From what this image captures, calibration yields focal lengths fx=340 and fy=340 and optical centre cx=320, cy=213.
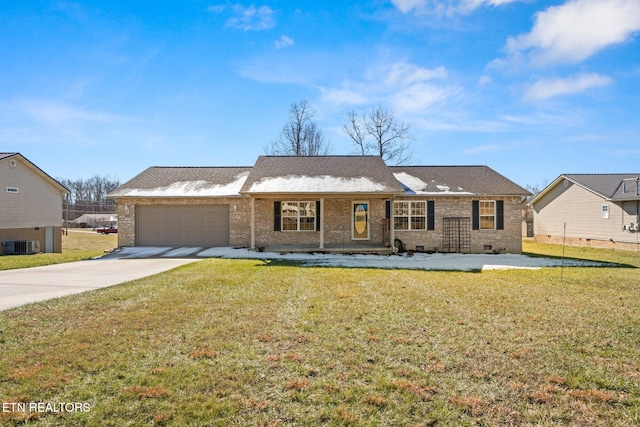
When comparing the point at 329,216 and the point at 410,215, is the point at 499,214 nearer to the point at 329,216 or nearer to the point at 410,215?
the point at 410,215

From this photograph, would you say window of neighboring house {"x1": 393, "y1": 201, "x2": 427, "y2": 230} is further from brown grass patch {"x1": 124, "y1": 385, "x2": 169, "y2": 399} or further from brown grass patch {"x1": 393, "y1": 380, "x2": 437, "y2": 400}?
brown grass patch {"x1": 124, "y1": 385, "x2": 169, "y2": 399}

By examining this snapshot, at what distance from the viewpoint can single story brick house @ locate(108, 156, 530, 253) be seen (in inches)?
615

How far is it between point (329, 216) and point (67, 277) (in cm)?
995

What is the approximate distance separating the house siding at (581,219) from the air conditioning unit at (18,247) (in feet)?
89.2

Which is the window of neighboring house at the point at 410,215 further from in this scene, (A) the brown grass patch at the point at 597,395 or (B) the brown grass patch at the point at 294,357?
(A) the brown grass patch at the point at 597,395

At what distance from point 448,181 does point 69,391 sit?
663 inches

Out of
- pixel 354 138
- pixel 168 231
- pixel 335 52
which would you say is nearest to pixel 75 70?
pixel 168 231

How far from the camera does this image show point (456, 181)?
1702 cm

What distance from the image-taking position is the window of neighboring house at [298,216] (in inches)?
620

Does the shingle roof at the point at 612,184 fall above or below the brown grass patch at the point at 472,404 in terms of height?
above

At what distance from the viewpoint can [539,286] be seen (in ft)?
26.3

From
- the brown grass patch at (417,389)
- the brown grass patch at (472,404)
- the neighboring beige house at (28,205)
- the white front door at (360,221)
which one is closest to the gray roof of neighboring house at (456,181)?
the white front door at (360,221)

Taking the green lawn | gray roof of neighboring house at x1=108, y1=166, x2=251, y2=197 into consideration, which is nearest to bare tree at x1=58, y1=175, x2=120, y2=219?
gray roof of neighboring house at x1=108, y1=166, x2=251, y2=197

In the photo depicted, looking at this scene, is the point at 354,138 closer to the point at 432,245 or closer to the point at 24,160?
the point at 432,245
